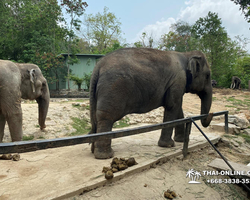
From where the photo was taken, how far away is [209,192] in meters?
2.92

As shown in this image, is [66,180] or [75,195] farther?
[66,180]

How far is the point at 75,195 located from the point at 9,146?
105cm

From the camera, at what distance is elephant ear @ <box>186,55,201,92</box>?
411cm

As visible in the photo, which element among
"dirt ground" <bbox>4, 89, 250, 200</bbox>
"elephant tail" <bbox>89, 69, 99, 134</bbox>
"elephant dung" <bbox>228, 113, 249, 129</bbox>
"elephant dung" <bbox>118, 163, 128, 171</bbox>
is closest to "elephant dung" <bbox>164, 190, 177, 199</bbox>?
"dirt ground" <bbox>4, 89, 250, 200</bbox>

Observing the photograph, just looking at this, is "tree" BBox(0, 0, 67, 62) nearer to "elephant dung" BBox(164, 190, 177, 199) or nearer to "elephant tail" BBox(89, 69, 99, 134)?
"elephant tail" BBox(89, 69, 99, 134)

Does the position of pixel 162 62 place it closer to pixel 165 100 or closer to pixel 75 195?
pixel 165 100

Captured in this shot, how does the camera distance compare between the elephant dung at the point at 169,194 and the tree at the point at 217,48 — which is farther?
the tree at the point at 217,48

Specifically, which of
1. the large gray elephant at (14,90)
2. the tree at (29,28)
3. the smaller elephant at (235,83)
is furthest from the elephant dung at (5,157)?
the smaller elephant at (235,83)

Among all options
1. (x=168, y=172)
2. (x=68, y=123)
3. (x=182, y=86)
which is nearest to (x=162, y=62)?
(x=182, y=86)

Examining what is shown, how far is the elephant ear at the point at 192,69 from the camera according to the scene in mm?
4105

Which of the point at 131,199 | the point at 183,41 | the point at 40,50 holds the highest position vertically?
the point at 183,41

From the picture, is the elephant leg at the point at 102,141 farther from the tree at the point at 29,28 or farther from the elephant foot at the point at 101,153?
the tree at the point at 29,28

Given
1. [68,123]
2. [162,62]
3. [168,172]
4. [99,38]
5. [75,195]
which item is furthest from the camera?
[99,38]

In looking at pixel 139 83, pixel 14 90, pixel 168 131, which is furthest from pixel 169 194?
pixel 14 90
